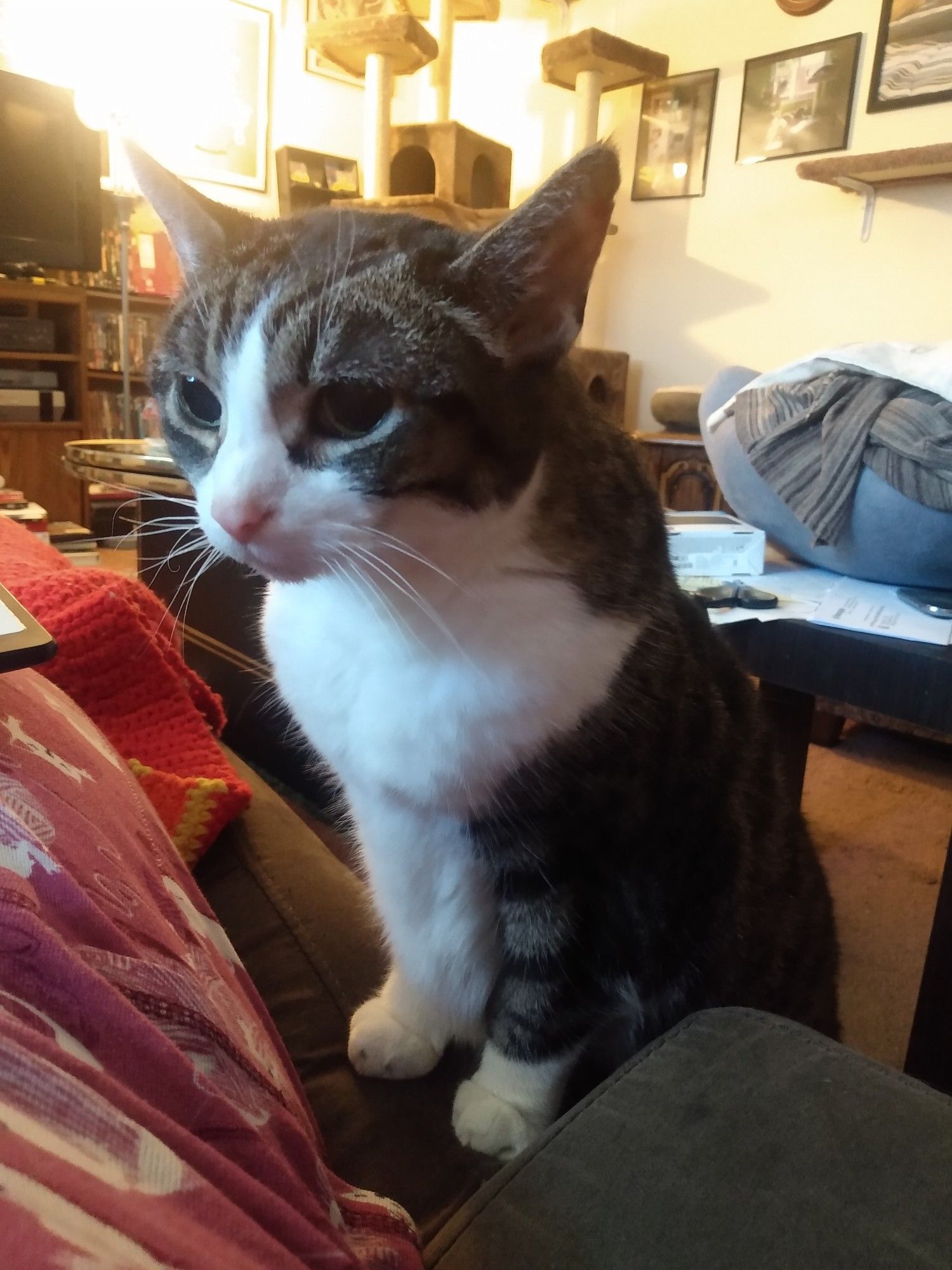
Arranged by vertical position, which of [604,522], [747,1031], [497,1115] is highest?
[604,522]

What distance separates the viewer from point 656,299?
340cm

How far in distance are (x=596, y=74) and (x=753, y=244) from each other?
0.81m

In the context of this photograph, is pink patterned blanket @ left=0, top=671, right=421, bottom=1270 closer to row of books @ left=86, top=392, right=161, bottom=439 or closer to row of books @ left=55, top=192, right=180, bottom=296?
row of books @ left=86, top=392, right=161, bottom=439

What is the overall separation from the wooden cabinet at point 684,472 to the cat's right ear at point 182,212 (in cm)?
206

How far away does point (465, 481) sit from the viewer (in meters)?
0.58

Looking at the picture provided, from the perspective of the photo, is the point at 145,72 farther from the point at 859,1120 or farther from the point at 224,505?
the point at 859,1120

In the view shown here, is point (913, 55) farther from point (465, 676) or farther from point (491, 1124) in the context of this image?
point (491, 1124)

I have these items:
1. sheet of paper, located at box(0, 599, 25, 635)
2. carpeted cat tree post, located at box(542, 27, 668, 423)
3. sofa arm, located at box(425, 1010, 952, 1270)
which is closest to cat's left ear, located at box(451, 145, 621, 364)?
sheet of paper, located at box(0, 599, 25, 635)

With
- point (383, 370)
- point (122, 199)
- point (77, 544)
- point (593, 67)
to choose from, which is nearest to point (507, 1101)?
point (383, 370)

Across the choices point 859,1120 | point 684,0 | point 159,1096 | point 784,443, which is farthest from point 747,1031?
point 684,0

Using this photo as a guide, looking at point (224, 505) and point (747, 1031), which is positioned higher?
point (224, 505)

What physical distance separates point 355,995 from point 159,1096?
47 centimetres

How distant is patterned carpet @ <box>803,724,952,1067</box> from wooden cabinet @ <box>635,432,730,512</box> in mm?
805

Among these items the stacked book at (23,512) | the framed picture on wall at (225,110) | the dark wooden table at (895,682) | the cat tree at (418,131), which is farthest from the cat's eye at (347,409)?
the framed picture on wall at (225,110)
